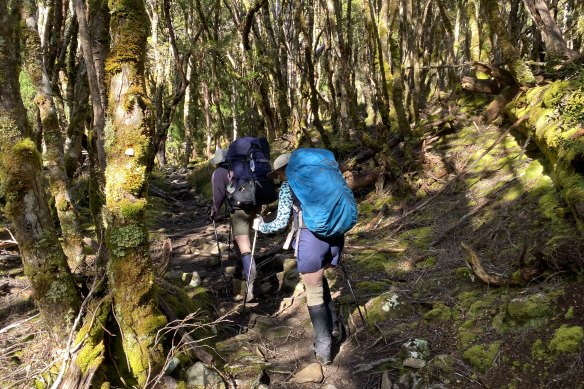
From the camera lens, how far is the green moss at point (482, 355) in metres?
3.45

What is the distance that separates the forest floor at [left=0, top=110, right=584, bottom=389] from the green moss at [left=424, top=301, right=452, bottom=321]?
1 cm

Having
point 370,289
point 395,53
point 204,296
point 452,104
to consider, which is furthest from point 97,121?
point 452,104

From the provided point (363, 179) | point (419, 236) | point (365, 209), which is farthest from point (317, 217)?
point (363, 179)

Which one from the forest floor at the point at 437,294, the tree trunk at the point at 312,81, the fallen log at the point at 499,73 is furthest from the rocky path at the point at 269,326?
the fallen log at the point at 499,73

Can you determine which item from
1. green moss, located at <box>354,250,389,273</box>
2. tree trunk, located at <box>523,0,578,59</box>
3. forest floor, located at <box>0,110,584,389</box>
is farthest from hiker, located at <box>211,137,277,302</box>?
tree trunk, located at <box>523,0,578,59</box>

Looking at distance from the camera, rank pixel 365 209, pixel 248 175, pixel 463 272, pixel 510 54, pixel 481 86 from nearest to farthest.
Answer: pixel 463 272, pixel 248 175, pixel 510 54, pixel 365 209, pixel 481 86

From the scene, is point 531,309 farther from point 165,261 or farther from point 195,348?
point 165,261

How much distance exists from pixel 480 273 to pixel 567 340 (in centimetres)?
162

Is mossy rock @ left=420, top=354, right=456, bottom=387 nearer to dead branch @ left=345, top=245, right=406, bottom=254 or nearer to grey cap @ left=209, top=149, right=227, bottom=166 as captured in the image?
dead branch @ left=345, top=245, right=406, bottom=254

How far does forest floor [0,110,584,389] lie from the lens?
3441mm

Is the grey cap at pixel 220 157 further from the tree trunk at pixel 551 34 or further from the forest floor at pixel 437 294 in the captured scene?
the tree trunk at pixel 551 34

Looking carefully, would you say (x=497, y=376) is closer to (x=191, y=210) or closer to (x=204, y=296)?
(x=204, y=296)

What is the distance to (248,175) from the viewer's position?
576 centimetres

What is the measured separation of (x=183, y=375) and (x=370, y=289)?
3000mm
